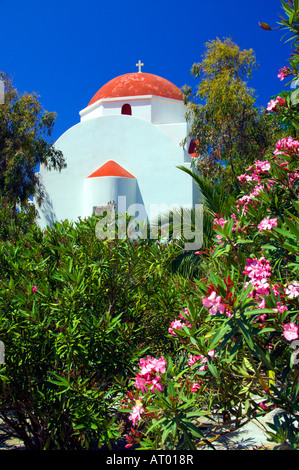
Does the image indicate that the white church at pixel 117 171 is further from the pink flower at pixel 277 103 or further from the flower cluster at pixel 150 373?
the flower cluster at pixel 150 373

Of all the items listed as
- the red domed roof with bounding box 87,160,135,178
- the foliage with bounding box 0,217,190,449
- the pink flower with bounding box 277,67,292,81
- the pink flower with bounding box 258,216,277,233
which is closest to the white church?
the red domed roof with bounding box 87,160,135,178

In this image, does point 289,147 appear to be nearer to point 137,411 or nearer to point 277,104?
point 277,104

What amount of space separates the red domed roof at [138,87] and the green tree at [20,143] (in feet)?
17.6

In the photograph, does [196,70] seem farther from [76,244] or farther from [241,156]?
[76,244]

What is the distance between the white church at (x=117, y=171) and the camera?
16.8 metres

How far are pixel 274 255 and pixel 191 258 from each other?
6.44 metres

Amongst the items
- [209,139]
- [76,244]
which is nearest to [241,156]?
[209,139]

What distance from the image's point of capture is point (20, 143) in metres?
16.3

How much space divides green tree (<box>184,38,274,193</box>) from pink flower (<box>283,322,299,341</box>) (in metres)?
11.9

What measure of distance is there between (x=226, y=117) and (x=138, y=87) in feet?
26.4

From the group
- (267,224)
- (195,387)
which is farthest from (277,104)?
(195,387)
